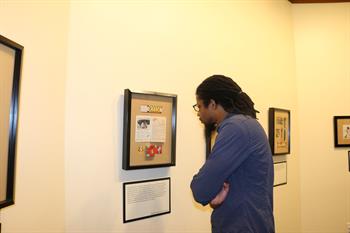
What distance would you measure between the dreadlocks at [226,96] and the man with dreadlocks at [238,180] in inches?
2.8

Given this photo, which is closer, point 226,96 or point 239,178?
point 239,178

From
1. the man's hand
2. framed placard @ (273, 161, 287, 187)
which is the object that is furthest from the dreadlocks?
framed placard @ (273, 161, 287, 187)

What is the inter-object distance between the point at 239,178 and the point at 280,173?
1516mm

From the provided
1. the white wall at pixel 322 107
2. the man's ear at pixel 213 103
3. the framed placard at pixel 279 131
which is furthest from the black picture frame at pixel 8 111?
the white wall at pixel 322 107

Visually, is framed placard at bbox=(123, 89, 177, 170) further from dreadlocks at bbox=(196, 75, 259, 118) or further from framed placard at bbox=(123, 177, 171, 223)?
dreadlocks at bbox=(196, 75, 259, 118)

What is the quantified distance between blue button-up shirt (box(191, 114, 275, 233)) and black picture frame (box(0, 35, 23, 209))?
73 centimetres

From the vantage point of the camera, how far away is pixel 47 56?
139 centimetres

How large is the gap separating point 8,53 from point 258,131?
3.48 feet

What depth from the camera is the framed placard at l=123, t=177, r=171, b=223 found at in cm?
169

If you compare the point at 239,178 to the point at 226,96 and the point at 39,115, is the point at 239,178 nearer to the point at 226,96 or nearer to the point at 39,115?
the point at 226,96

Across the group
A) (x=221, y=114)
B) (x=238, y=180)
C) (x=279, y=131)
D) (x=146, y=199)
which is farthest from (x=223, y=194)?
(x=279, y=131)

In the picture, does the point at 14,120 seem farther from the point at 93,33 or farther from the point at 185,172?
the point at 185,172

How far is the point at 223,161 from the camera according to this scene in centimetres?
127

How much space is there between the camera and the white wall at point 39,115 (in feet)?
3.99
